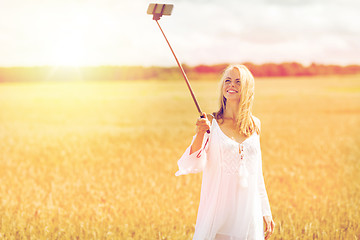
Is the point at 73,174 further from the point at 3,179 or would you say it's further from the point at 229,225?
the point at 229,225

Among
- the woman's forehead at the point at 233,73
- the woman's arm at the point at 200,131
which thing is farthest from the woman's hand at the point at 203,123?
the woman's forehead at the point at 233,73

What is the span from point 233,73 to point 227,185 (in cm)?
92

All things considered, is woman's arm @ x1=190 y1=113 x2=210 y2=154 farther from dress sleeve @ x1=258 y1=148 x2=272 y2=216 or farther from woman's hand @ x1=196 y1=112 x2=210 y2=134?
dress sleeve @ x1=258 y1=148 x2=272 y2=216

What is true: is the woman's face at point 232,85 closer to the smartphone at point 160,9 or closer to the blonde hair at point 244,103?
the blonde hair at point 244,103

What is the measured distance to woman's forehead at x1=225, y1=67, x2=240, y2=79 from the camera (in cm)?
432

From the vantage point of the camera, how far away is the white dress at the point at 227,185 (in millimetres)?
4219

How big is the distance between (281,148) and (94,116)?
1595cm

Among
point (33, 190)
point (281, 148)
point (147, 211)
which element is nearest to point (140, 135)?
point (281, 148)

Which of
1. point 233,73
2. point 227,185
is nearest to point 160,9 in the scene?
point 233,73

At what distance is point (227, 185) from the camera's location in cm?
425

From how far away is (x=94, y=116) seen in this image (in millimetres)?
29062

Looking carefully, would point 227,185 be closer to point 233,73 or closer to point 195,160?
point 195,160

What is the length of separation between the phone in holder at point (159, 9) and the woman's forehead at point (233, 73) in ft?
2.36

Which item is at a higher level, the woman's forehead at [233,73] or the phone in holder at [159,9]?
the phone in holder at [159,9]
